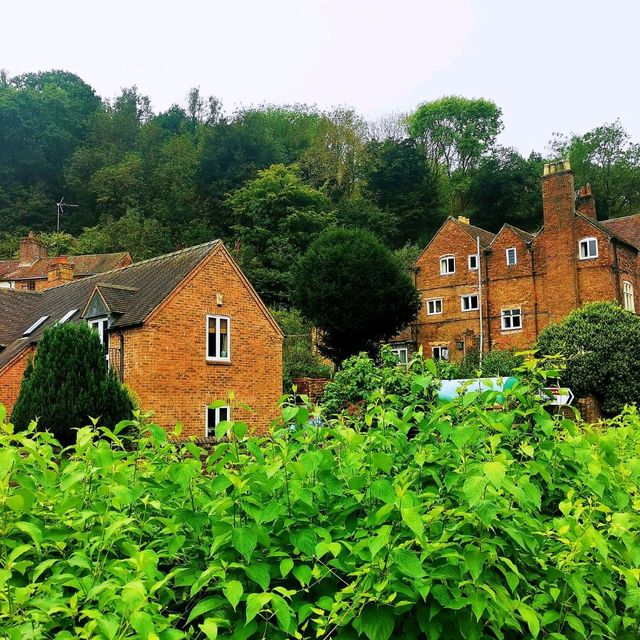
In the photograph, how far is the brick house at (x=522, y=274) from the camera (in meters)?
37.3

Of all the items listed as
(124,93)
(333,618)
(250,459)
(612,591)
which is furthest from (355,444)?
(124,93)

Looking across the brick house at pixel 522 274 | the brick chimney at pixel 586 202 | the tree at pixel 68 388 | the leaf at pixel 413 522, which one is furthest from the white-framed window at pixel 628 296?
the leaf at pixel 413 522

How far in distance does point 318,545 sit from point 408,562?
36cm

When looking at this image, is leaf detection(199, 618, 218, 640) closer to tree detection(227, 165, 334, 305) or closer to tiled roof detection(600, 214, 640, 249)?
tiled roof detection(600, 214, 640, 249)

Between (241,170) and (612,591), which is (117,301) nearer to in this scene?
(612,591)

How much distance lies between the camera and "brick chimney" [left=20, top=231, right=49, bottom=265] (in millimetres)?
59656

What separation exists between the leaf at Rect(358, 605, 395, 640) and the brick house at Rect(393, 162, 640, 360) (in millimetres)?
37667

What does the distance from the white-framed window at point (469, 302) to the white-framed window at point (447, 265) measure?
224cm

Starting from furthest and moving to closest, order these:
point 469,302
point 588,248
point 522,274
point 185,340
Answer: point 469,302 → point 522,274 → point 588,248 → point 185,340

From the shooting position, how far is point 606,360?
28.7 metres

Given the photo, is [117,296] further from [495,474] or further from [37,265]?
[37,265]

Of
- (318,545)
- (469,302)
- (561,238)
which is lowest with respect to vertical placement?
(318,545)

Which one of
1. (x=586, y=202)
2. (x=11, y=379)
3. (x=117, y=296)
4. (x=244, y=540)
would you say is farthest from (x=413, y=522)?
(x=586, y=202)

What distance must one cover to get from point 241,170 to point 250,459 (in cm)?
7099
